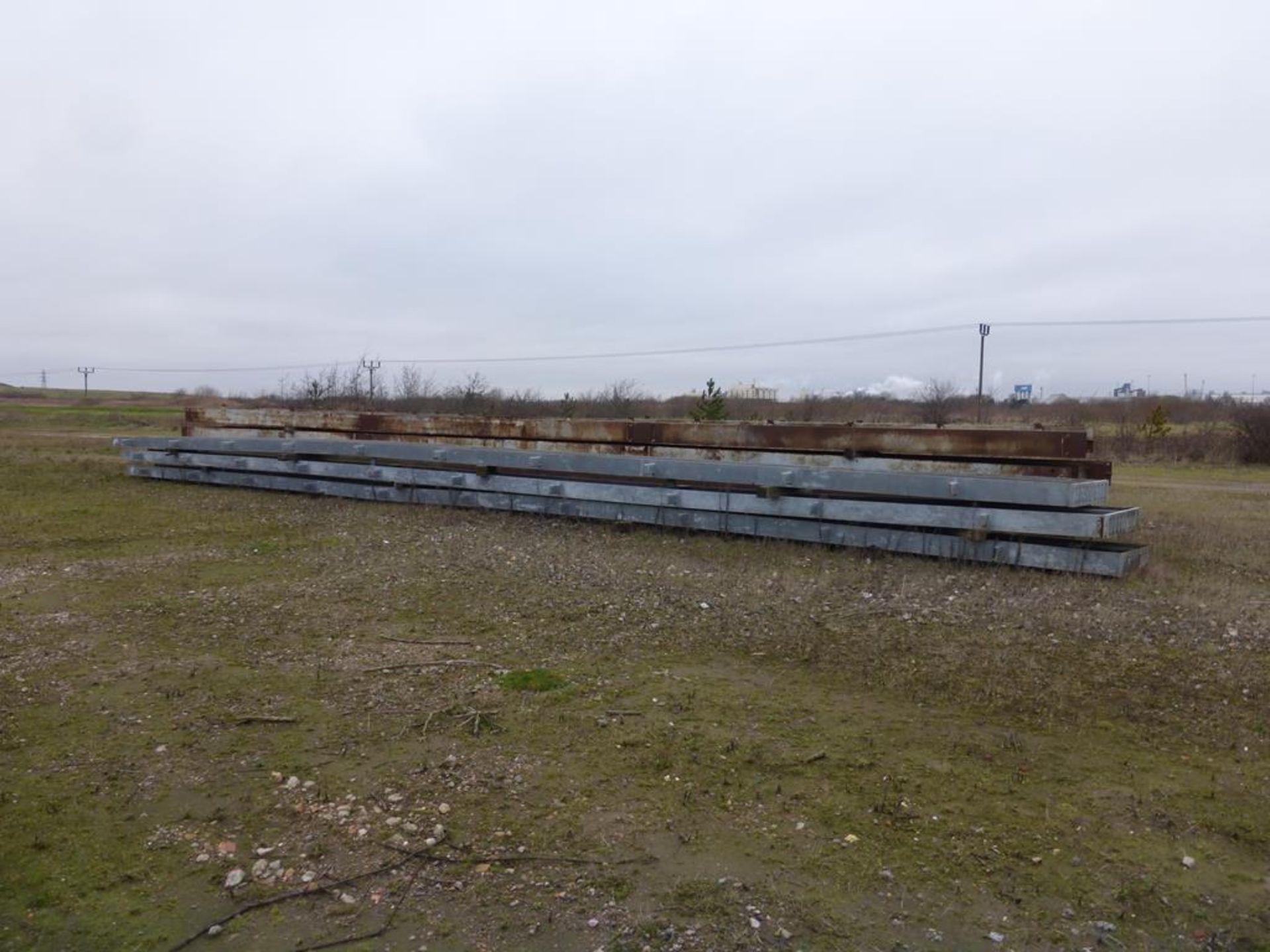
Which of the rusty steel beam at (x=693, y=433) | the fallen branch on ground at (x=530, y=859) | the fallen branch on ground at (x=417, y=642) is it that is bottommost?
the fallen branch on ground at (x=530, y=859)

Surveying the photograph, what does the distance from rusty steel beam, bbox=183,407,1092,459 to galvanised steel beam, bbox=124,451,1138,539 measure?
0.75 m

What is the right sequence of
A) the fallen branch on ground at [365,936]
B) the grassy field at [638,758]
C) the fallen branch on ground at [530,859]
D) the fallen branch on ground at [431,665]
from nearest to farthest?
the fallen branch on ground at [365,936] < the grassy field at [638,758] < the fallen branch on ground at [530,859] < the fallen branch on ground at [431,665]

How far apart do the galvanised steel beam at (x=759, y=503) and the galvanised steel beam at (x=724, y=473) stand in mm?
109

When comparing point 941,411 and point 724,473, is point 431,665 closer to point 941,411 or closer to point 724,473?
point 724,473

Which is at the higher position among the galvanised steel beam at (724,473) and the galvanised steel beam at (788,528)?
the galvanised steel beam at (724,473)

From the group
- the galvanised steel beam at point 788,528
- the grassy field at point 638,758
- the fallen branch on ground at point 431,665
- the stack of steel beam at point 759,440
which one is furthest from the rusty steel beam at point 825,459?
the fallen branch on ground at point 431,665

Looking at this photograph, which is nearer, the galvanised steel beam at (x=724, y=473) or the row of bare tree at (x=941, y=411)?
the galvanised steel beam at (x=724, y=473)

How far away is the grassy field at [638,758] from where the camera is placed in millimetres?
2633

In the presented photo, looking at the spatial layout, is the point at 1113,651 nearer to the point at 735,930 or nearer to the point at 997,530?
the point at 997,530

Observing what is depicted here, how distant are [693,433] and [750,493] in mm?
1516

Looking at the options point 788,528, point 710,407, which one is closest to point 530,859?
point 788,528

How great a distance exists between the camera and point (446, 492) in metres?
10.0

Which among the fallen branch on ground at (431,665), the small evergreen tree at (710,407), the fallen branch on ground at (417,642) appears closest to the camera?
the fallen branch on ground at (431,665)

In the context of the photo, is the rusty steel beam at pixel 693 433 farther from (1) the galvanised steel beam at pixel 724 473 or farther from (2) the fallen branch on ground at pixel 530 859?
(2) the fallen branch on ground at pixel 530 859
